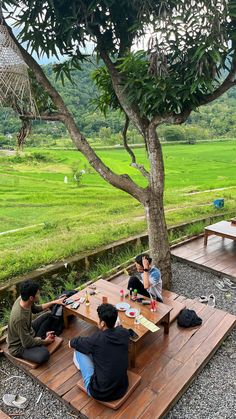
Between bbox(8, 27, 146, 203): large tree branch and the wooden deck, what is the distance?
70.7 inches

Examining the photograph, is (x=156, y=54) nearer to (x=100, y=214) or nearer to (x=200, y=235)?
(x=200, y=235)

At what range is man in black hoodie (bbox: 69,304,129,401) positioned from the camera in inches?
97.7

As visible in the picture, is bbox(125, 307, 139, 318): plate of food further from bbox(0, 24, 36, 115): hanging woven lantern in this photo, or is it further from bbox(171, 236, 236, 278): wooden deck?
bbox(0, 24, 36, 115): hanging woven lantern

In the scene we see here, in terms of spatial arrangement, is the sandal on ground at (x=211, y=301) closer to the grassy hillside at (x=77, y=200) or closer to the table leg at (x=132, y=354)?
the table leg at (x=132, y=354)

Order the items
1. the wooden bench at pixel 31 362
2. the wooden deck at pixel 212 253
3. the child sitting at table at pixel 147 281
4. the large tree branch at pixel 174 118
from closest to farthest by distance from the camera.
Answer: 1. the wooden bench at pixel 31 362
2. the child sitting at table at pixel 147 281
3. the large tree branch at pixel 174 118
4. the wooden deck at pixel 212 253

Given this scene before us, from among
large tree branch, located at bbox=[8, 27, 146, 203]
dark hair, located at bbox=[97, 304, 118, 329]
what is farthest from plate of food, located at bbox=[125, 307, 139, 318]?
large tree branch, located at bbox=[8, 27, 146, 203]

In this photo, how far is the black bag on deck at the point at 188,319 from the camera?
3633mm

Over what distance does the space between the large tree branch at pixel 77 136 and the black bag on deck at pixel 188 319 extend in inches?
62.9

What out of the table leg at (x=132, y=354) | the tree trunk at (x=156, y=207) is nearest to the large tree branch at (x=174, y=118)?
the tree trunk at (x=156, y=207)

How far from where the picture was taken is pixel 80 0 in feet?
11.0

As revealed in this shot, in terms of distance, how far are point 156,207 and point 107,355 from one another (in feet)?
7.64

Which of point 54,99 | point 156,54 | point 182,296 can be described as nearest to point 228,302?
point 182,296

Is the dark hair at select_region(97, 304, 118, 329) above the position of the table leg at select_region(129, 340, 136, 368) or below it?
above

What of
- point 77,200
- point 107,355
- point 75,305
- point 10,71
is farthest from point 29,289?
point 77,200
